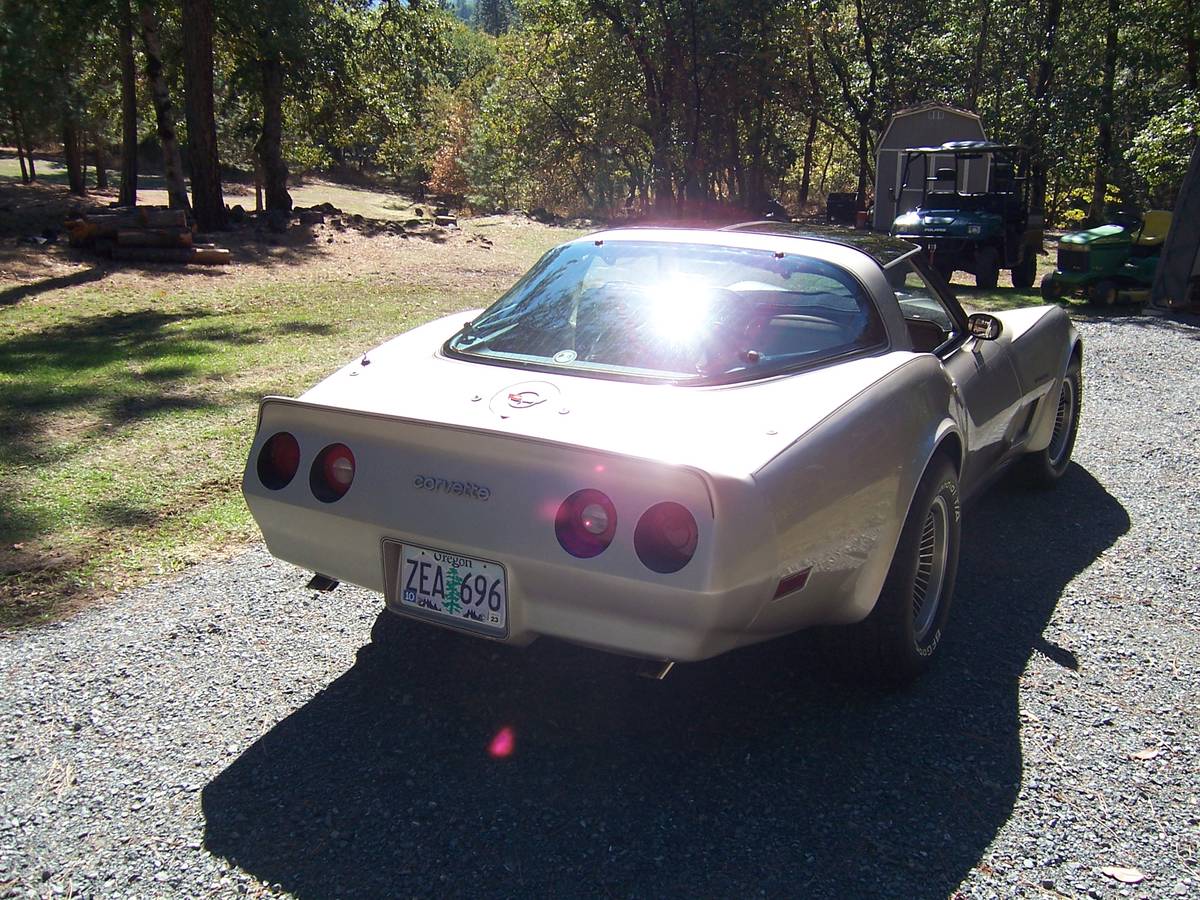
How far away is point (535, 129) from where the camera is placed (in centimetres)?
3400

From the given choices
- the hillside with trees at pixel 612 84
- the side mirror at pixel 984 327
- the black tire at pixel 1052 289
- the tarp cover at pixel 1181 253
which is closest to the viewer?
the side mirror at pixel 984 327

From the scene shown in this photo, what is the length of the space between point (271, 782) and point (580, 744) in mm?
888

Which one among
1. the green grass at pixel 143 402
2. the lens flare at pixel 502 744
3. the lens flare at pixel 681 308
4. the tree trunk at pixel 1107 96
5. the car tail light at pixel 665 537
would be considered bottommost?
the lens flare at pixel 502 744

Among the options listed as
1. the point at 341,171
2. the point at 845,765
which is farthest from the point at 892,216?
the point at 341,171

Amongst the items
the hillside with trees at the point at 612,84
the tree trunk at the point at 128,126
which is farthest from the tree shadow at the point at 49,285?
the tree trunk at the point at 128,126

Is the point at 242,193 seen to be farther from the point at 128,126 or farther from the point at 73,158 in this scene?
the point at 128,126

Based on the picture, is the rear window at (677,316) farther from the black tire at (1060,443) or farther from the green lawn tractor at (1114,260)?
the green lawn tractor at (1114,260)

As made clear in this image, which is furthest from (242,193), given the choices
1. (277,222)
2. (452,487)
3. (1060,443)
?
(452,487)

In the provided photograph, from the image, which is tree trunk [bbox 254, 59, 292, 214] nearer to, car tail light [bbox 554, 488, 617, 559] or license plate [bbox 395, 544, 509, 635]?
license plate [bbox 395, 544, 509, 635]

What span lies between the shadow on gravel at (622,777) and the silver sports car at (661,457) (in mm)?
301

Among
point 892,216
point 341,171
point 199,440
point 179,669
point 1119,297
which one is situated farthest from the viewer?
point 341,171

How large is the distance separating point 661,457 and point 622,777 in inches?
37.8

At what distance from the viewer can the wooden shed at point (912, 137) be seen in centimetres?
2084

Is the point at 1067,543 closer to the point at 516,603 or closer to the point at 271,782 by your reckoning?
the point at 516,603
